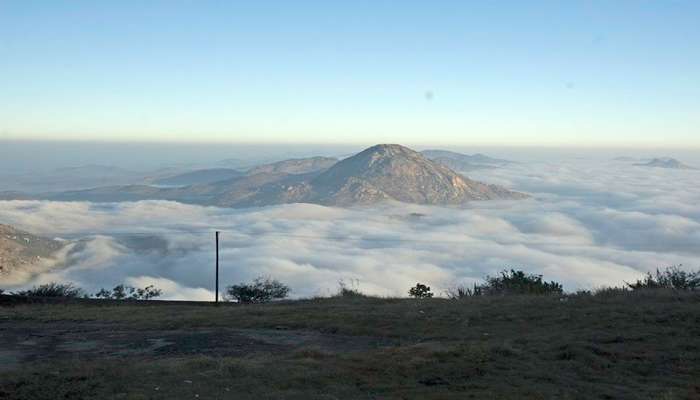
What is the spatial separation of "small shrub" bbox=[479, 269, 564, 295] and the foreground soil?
11.8ft

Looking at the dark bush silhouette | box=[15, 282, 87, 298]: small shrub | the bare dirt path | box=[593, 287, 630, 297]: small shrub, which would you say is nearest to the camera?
the bare dirt path

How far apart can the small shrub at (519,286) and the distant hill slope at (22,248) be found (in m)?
90.0

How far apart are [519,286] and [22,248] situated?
4454 inches

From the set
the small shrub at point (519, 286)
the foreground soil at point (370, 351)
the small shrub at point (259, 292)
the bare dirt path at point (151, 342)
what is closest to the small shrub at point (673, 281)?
the small shrub at point (519, 286)

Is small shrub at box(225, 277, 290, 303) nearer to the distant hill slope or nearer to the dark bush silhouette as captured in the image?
the dark bush silhouette

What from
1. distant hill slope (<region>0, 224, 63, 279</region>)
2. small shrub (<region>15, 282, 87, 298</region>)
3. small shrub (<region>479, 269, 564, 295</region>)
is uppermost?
small shrub (<region>479, 269, 564, 295</region>)

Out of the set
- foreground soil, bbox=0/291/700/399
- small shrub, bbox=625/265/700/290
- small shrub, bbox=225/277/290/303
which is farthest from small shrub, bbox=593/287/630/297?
small shrub, bbox=225/277/290/303

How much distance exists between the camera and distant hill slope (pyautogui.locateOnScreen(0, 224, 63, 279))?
330 ft

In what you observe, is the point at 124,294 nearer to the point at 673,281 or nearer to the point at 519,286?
the point at 519,286

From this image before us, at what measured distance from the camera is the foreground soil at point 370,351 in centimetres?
771

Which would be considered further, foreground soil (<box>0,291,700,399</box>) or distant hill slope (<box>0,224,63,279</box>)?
distant hill slope (<box>0,224,63,279</box>)

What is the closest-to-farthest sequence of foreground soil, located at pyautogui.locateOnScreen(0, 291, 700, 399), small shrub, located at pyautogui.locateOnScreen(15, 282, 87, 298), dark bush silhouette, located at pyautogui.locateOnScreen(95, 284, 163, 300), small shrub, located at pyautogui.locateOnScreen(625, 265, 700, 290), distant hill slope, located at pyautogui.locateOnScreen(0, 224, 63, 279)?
foreground soil, located at pyautogui.locateOnScreen(0, 291, 700, 399) → small shrub, located at pyautogui.locateOnScreen(625, 265, 700, 290) → small shrub, located at pyautogui.locateOnScreen(15, 282, 87, 298) → dark bush silhouette, located at pyautogui.locateOnScreen(95, 284, 163, 300) → distant hill slope, located at pyautogui.locateOnScreen(0, 224, 63, 279)

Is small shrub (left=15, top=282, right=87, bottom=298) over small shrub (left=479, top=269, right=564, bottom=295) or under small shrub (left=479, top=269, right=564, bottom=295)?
under

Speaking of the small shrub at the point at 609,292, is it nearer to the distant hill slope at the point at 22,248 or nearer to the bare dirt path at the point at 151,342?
the bare dirt path at the point at 151,342
